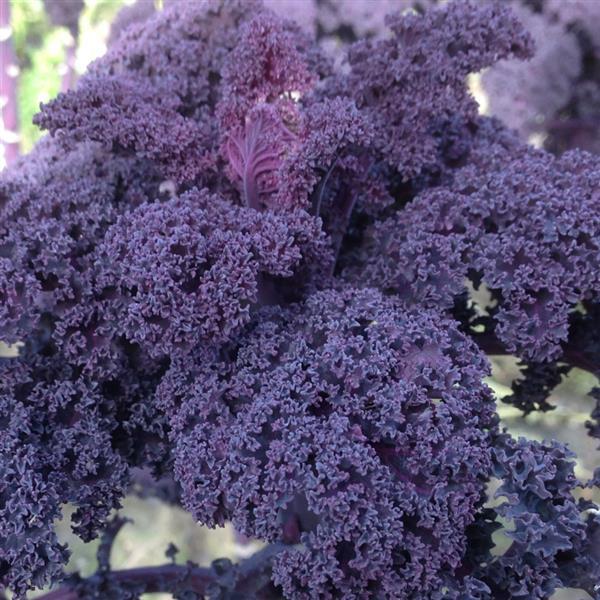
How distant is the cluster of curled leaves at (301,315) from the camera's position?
37.4 inches

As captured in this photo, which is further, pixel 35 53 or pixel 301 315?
pixel 35 53

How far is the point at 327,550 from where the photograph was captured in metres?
0.90

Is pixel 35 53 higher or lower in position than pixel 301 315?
higher

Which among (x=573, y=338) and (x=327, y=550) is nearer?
(x=327, y=550)

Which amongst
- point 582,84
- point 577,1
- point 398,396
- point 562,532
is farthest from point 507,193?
point 582,84

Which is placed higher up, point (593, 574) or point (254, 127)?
point (254, 127)

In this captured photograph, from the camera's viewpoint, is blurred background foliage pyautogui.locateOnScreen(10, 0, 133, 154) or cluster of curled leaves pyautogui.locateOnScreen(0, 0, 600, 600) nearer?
cluster of curled leaves pyautogui.locateOnScreen(0, 0, 600, 600)

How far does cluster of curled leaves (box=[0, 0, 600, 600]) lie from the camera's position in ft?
3.12

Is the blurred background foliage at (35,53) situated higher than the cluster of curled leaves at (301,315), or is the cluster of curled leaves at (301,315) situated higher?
the blurred background foliage at (35,53)

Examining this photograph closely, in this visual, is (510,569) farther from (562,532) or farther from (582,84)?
(582,84)

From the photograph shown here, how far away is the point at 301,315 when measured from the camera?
3.76ft

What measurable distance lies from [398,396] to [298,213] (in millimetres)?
376

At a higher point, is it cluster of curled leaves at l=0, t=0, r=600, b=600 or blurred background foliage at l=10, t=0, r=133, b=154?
blurred background foliage at l=10, t=0, r=133, b=154

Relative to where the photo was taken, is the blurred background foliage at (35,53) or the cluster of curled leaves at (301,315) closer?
the cluster of curled leaves at (301,315)
